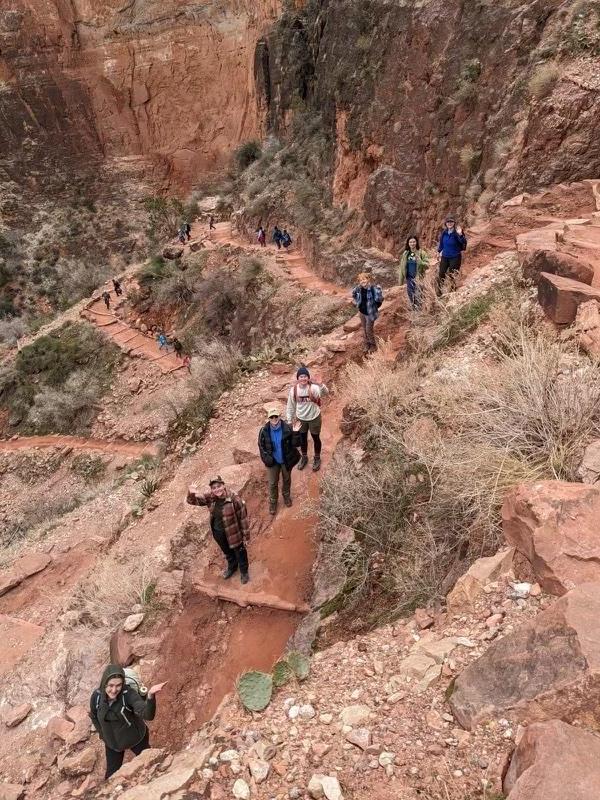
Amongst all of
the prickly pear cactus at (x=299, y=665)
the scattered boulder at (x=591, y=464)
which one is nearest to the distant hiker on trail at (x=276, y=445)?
the prickly pear cactus at (x=299, y=665)

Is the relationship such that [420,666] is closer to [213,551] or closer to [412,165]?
[213,551]

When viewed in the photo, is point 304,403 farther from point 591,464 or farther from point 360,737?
point 360,737

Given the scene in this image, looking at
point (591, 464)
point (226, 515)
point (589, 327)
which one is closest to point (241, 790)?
point (226, 515)

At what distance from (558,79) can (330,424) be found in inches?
333

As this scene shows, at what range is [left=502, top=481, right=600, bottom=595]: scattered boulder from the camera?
2621mm

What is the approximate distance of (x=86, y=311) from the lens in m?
21.9

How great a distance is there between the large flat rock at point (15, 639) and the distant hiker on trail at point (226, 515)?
9.69ft

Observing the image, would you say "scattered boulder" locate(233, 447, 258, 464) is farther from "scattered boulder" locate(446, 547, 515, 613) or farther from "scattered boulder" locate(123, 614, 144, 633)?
"scattered boulder" locate(446, 547, 515, 613)

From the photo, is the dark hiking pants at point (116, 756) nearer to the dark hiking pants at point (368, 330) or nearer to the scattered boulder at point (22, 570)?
the scattered boulder at point (22, 570)

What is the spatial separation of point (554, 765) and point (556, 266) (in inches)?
186

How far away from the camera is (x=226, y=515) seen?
15.3 ft

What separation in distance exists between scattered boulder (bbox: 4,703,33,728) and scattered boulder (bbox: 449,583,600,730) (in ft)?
14.1

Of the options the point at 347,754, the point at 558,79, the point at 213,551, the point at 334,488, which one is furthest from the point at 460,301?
the point at 558,79

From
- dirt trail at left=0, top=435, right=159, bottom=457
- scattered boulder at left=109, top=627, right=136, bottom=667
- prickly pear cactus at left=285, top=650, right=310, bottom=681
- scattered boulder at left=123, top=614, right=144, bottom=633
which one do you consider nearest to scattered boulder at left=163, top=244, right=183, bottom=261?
dirt trail at left=0, top=435, right=159, bottom=457
